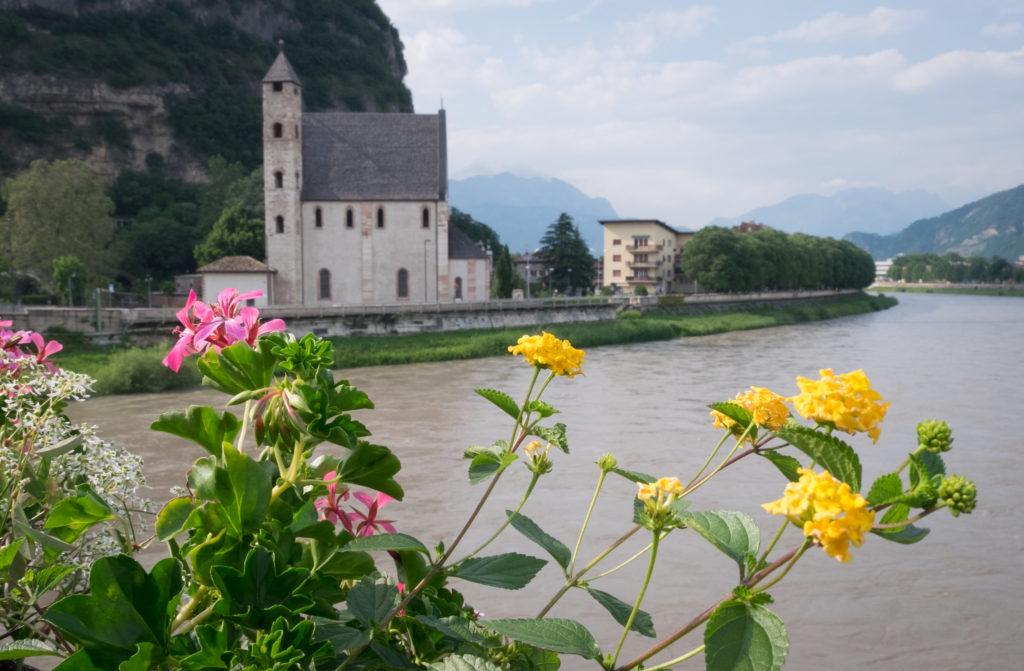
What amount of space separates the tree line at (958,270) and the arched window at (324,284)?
14946 cm

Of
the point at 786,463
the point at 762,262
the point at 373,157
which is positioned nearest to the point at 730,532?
the point at 786,463

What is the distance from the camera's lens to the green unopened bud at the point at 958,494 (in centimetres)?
138

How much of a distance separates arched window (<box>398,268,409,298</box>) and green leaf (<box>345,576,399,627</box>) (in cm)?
4737

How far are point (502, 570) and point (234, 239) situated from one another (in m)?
53.7

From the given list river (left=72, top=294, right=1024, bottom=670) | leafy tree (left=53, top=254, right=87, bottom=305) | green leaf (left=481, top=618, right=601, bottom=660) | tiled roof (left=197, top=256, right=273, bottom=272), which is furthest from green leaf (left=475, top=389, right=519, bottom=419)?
tiled roof (left=197, top=256, right=273, bottom=272)

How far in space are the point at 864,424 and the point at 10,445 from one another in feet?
6.36

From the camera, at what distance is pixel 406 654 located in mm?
1712

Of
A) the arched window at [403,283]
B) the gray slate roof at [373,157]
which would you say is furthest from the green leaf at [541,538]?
the gray slate roof at [373,157]

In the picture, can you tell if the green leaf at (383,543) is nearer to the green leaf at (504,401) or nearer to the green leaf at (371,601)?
the green leaf at (371,601)

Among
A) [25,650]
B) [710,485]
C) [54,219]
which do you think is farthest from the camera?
[54,219]

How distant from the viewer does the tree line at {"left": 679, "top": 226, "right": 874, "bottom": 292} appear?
225 feet

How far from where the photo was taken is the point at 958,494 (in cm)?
139

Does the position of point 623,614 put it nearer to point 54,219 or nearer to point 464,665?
point 464,665

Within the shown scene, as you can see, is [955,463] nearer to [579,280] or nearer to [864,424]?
[864,424]
